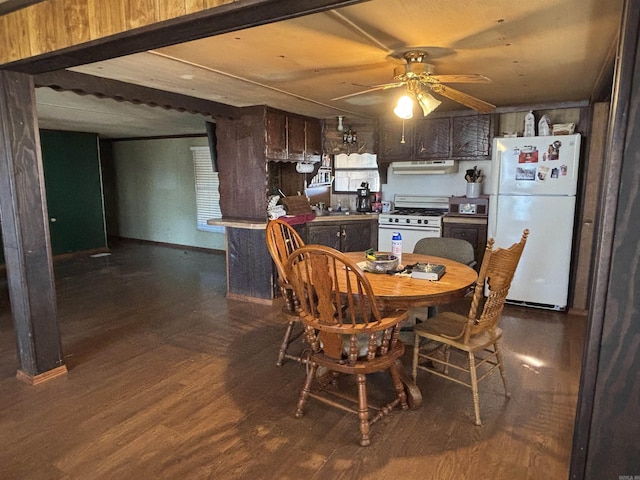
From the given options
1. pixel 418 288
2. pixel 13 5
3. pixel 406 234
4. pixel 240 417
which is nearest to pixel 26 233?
pixel 13 5

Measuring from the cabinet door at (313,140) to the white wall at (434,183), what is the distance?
40.2 inches

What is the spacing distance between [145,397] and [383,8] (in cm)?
253

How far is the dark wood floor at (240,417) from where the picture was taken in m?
1.99

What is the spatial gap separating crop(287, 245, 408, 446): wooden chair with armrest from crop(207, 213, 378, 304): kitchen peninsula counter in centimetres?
213

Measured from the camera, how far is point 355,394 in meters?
2.59

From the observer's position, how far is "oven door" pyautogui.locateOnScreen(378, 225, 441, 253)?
4.82 meters

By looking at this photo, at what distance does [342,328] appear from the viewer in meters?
2.07

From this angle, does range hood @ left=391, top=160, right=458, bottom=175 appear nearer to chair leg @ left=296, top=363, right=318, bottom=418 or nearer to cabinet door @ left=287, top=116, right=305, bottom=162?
cabinet door @ left=287, top=116, right=305, bottom=162

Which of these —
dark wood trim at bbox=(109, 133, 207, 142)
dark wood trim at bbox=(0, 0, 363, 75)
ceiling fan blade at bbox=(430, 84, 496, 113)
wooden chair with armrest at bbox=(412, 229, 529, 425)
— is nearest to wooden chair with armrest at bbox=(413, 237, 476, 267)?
wooden chair with armrest at bbox=(412, 229, 529, 425)

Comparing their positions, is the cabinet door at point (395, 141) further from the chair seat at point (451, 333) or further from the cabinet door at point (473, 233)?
the chair seat at point (451, 333)

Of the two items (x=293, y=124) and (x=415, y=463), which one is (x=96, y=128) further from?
(x=415, y=463)

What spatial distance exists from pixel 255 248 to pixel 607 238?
12.1ft

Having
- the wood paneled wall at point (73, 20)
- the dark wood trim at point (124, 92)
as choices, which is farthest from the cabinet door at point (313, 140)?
the wood paneled wall at point (73, 20)

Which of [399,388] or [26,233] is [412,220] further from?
[26,233]
